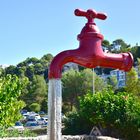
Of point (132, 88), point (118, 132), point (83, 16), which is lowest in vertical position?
point (118, 132)

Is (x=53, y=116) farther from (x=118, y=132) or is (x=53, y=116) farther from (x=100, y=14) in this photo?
(x=118, y=132)

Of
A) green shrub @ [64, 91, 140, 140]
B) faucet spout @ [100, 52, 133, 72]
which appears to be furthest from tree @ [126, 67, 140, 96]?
faucet spout @ [100, 52, 133, 72]

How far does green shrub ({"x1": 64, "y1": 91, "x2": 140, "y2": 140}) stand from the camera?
1028 centimetres

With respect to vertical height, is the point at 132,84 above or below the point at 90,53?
above

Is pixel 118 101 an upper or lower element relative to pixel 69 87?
lower

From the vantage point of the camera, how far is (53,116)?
2.27 m

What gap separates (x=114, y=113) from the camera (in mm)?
10562

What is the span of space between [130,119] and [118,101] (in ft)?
2.07

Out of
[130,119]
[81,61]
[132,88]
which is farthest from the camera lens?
[132,88]

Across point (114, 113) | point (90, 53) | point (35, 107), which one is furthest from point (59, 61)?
point (35, 107)

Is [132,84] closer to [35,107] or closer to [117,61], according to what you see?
[35,107]

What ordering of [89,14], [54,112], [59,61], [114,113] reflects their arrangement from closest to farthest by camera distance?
[54,112]
[59,61]
[89,14]
[114,113]

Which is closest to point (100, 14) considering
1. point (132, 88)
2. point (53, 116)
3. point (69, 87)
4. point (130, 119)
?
point (53, 116)

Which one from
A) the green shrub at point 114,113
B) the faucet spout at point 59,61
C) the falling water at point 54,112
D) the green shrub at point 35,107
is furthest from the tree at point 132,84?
the falling water at point 54,112
